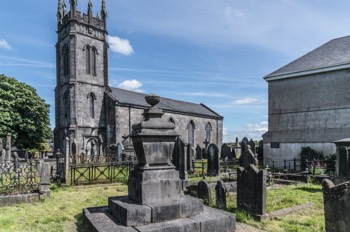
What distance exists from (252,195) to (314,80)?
1427cm

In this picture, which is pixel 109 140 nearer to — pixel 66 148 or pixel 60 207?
pixel 66 148

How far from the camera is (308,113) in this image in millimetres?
18094

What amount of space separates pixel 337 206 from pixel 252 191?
3708 mm

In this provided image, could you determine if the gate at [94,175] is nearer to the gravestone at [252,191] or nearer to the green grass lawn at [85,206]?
the green grass lawn at [85,206]

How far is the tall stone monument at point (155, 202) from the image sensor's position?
5.00m

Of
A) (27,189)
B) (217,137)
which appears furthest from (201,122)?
(27,189)

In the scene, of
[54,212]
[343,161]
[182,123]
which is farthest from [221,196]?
[182,123]

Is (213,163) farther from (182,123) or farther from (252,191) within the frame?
(182,123)

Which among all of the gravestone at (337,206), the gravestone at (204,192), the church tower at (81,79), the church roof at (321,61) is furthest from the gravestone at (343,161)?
the church tower at (81,79)

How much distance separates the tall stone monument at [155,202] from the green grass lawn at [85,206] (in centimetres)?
103

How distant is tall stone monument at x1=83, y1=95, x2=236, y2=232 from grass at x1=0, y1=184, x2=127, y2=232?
0.91m

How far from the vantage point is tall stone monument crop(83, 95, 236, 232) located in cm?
500

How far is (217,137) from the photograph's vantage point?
43375 mm

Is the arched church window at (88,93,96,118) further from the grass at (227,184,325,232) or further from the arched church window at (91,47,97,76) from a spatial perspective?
the grass at (227,184,325,232)
